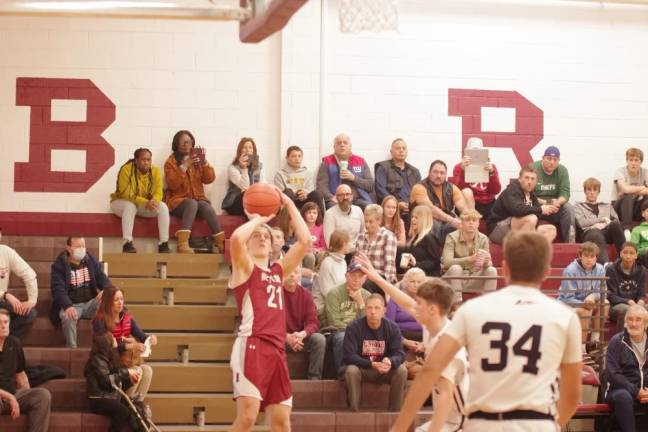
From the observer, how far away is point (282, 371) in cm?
814

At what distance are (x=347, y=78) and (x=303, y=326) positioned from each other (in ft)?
14.4

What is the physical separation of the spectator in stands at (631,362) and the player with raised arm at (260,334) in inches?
158

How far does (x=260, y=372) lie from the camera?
8.02 m

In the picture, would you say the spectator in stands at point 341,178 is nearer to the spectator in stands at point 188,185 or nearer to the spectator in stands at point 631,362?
the spectator in stands at point 188,185

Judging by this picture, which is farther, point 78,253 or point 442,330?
point 78,253

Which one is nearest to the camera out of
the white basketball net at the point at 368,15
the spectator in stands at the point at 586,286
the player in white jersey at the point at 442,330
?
the player in white jersey at the point at 442,330

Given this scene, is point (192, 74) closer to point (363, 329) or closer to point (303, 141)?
point (303, 141)

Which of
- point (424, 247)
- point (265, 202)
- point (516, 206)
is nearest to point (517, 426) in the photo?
point (265, 202)

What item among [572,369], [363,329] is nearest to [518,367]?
[572,369]

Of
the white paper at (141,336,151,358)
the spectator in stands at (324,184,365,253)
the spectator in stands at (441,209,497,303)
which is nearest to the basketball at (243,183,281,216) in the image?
the white paper at (141,336,151,358)

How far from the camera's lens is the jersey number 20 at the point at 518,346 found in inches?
176

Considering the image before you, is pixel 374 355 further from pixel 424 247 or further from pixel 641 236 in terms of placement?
pixel 641 236

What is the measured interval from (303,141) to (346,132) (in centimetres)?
61

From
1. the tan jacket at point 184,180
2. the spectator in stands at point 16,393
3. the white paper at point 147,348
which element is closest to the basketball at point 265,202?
the white paper at point 147,348
